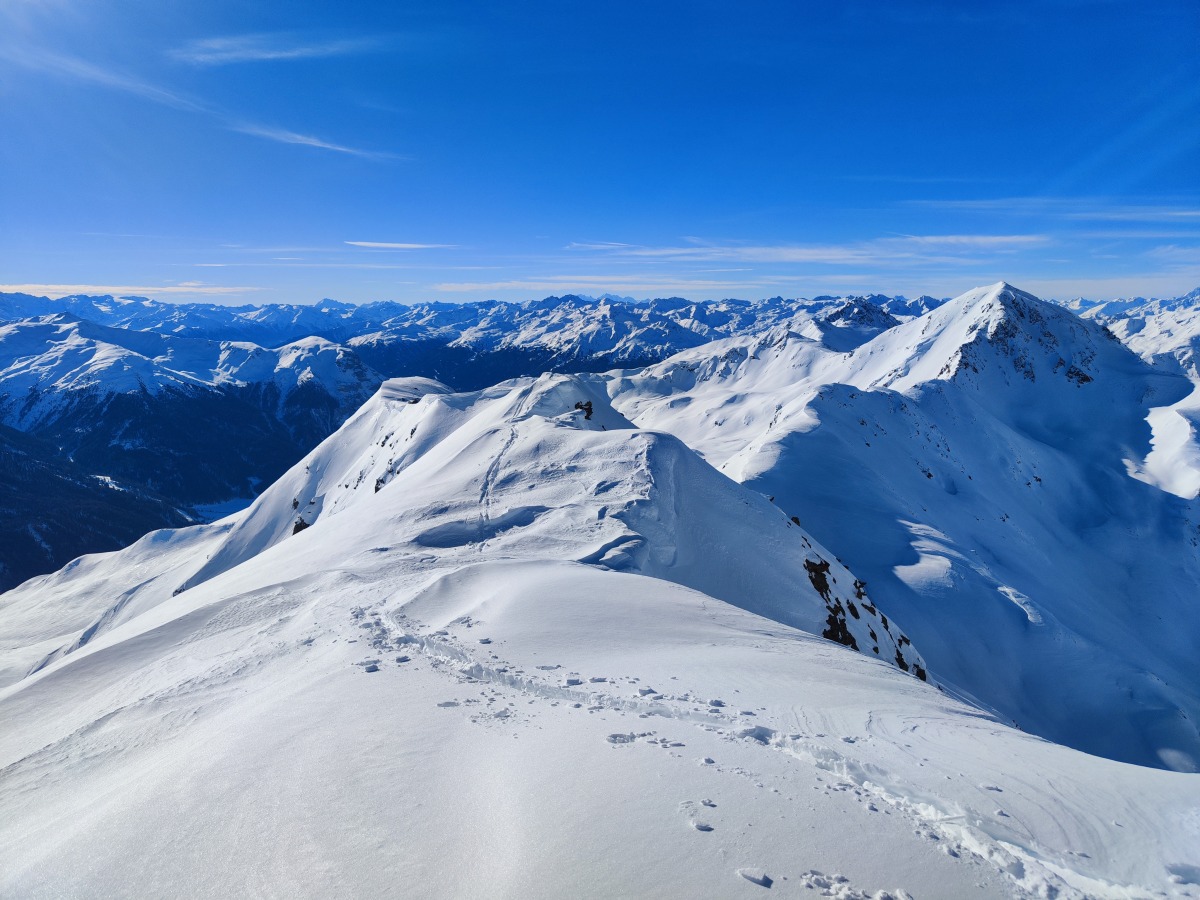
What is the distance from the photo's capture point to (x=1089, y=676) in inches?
1892

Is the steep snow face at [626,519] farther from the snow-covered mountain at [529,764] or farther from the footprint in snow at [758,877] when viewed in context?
the footprint in snow at [758,877]

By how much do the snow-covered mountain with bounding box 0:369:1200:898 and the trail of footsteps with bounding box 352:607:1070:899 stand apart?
4cm

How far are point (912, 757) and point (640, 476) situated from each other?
1969cm

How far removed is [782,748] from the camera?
9070mm

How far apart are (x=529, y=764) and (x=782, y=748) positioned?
13.2 feet

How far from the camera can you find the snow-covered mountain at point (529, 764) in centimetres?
638

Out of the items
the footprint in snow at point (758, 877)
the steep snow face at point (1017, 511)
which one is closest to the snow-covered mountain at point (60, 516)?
the steep snow face at point (1017, 511)

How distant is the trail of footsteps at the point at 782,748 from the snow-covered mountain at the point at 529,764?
45 mm

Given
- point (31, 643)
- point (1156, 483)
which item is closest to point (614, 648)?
point (31, 643)

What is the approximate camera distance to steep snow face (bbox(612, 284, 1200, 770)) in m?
46.4

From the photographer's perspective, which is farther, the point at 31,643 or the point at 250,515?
the point at 250,515

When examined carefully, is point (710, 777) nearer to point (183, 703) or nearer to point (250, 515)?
point (183, 703)

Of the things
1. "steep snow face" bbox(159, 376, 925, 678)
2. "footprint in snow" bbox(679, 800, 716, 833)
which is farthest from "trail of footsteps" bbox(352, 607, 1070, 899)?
"steep snow face" bbox(159, 376, 925, 678)

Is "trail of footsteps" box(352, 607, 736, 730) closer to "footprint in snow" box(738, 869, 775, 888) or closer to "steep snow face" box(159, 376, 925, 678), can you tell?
"footprint in snow" box(738, 869, 775, 888)
